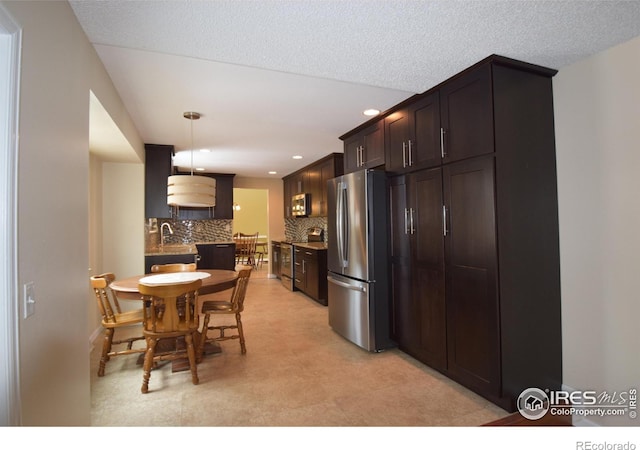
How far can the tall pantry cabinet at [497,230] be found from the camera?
2.22 meters

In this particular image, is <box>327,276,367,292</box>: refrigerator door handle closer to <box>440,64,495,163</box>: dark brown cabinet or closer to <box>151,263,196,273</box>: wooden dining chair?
<box>440,64,495,163</box>: dark brown cabinet

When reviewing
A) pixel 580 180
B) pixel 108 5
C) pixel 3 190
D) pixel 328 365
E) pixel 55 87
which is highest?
pixel 108 5

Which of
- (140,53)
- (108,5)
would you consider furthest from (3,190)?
(140,53)

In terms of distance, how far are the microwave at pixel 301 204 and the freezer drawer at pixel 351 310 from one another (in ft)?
8.83

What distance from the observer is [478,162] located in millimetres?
2332

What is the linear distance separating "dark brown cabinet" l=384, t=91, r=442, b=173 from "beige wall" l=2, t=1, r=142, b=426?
2.44 meters

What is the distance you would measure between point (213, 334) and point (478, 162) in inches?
134

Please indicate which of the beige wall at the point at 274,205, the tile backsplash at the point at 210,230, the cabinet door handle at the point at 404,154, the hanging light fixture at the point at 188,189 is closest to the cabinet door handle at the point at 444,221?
the cabinet door handle at the point at 404,154

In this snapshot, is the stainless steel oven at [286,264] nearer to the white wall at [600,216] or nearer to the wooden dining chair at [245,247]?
the wooden dining chair at [245,247]

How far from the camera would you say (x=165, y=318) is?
262 cm

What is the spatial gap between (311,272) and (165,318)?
308cm

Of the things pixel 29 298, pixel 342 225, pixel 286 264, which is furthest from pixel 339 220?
pixel 286 264

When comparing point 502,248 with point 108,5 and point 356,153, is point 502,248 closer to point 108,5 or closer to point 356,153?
point 356,153
